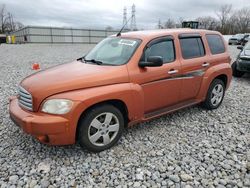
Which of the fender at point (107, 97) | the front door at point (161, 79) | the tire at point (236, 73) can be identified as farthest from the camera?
the tire at point (236, 73)

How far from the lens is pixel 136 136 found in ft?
12.1

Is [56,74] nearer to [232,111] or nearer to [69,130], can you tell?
[69,130]

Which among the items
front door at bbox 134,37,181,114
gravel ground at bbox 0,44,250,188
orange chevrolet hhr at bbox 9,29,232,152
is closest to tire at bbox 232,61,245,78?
orange chevrolet hhr at bbox 9,29,232,152

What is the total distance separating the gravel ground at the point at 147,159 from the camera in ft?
8.79

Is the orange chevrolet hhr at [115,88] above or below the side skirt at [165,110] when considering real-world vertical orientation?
above

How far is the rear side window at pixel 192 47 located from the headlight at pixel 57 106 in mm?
2341

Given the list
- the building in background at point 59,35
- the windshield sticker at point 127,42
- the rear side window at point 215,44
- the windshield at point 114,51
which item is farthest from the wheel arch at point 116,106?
the building in background at point 59,35

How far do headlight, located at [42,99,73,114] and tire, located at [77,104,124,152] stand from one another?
11.9 inches

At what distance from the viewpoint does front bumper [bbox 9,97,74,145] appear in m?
2.72

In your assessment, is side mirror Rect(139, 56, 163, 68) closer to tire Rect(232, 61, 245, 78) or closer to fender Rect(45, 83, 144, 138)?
fender Rect(45, 83, 144, 138)

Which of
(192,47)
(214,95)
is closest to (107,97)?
(192,47)

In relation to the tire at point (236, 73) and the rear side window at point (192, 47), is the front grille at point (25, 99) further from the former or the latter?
the tire at point (236, 73)

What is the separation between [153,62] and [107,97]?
0.89m

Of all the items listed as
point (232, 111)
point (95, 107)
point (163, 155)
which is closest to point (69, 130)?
point (95, 107)
